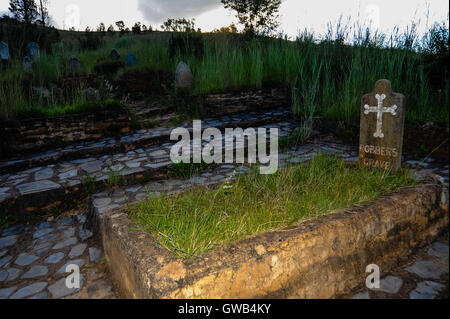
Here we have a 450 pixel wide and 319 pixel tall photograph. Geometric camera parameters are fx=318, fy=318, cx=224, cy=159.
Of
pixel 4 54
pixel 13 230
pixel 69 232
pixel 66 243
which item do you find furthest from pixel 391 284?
pixel 4 54

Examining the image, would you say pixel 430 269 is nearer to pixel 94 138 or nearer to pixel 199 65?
pixel 94 138

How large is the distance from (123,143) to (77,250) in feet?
9.00

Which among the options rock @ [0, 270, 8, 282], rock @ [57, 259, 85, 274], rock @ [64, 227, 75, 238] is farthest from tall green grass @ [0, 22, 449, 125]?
rock @ [57, 259, 85, 274]

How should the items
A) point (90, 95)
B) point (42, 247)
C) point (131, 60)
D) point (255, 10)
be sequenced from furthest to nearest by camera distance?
point (255, 10) → point (131, 60) → point (90, 95) → point (42, 247)

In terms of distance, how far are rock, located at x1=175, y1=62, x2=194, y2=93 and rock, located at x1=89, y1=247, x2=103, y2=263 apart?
583 cm

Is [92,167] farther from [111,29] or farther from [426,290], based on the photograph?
[111,29]

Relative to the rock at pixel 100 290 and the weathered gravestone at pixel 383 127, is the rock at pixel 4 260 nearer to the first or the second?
the rock at pixel 100 290

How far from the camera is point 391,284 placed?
232cm

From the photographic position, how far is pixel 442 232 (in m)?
2.90

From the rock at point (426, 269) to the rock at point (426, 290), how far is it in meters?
0.09

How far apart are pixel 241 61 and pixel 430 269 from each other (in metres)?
6.37

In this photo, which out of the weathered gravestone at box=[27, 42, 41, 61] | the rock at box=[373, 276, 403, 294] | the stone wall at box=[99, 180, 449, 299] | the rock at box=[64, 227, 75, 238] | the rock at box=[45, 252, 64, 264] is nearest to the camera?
the stone wall at box=[99, 180, 449, 299]

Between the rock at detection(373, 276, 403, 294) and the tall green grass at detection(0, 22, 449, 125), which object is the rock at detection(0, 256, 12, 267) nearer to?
the rock at detection(373, 276, 403, 294)

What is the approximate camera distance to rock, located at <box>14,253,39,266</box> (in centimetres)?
284
